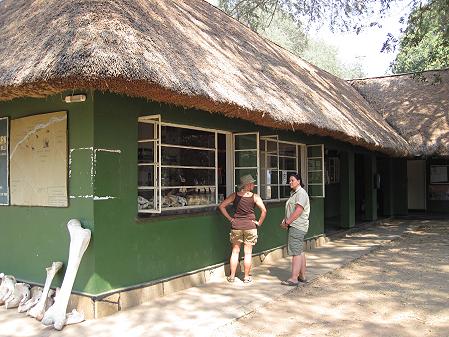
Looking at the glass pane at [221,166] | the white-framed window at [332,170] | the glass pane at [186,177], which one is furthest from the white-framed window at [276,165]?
the white-framed window at [332,170]

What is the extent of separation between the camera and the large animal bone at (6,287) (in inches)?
220

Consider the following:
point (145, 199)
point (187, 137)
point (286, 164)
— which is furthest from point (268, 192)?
point (145, 199)

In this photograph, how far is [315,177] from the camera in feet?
32.7

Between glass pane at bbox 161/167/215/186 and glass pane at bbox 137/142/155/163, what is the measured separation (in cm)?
37

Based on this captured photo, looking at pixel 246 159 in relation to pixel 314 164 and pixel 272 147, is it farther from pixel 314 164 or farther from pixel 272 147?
pixel 314 164

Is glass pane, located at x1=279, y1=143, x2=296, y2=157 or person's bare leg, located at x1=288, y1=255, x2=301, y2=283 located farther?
glass pane, located at x1=279, y1=143, x2=296, y2=157

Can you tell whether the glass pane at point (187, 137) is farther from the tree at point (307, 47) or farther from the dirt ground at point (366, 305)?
the tree at point (307, 47)

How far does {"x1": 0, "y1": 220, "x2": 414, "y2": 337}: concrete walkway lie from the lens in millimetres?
4613

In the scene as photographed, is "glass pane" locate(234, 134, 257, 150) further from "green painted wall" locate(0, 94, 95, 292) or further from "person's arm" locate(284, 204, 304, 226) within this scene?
"green painted wall" locate(0, 94, 95, 292)

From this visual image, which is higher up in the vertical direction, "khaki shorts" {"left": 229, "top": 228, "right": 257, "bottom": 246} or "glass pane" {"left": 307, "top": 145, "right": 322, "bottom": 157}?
"glass pane" {"left": 307, "top": 145, "right": 322, "bottom": 157}

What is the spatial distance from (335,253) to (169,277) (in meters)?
4.35

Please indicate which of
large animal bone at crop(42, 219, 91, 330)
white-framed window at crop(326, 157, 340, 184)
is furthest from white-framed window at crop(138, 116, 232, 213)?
white-framed window at crop(326, 157, 340, 184)

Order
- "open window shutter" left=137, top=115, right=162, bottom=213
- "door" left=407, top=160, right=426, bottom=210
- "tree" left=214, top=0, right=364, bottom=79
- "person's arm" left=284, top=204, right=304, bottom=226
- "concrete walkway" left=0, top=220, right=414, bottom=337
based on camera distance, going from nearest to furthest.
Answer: "concrete walkway" left=0, top=220, right=414, bottom=337 → "open window shutter" left=137, top=115, right=162, bottom=213 → "person's arm" left=284, top=204, right=304, bottom=226 → "door" left=407, top=160, right=426, bottom=210 → "tree" left=214, top=0, right=364, bottom=79

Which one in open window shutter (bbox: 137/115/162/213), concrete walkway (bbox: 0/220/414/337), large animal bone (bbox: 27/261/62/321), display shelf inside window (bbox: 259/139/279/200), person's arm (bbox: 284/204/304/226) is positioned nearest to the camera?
concrete walkway (bbox: 0/220/414/337)
